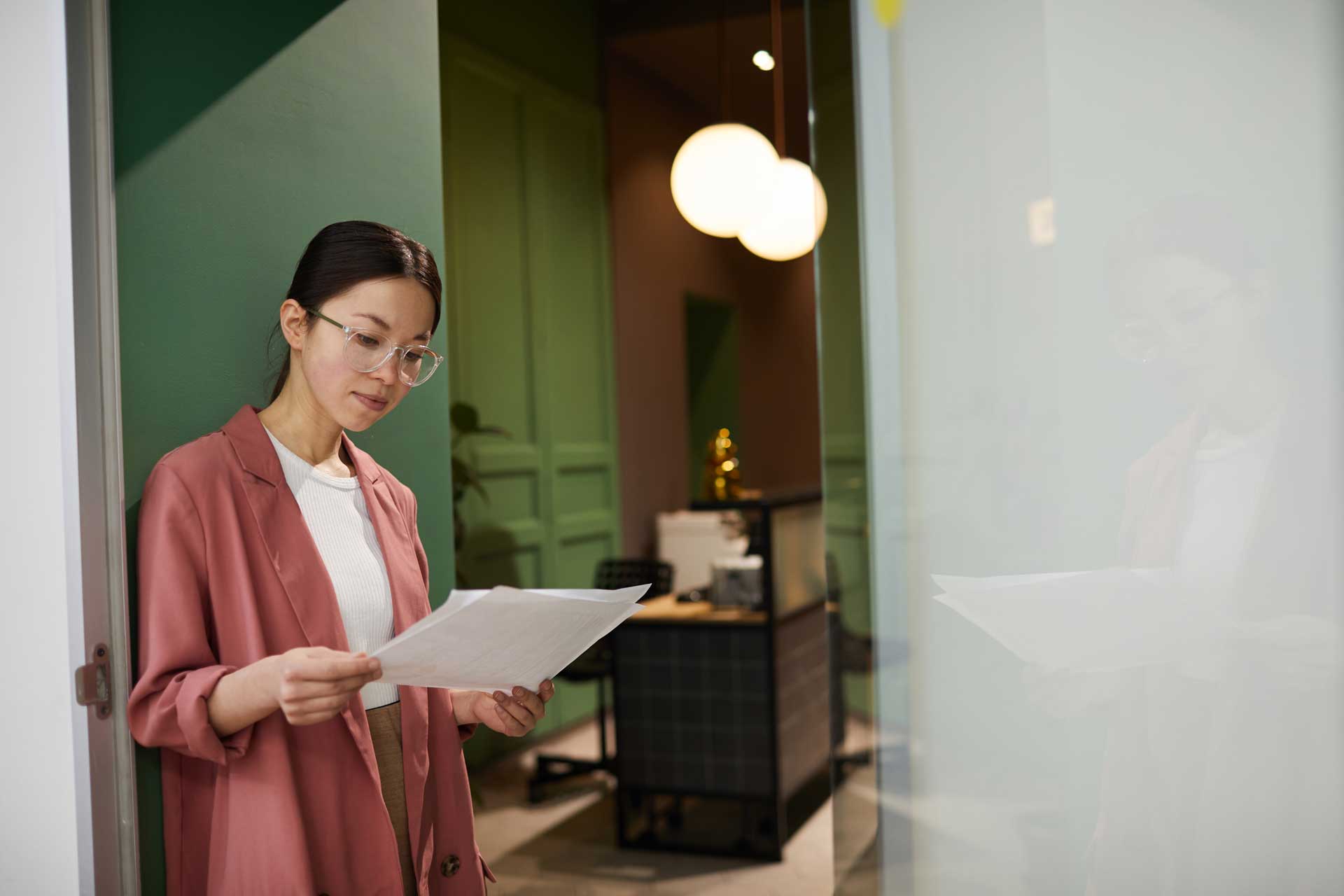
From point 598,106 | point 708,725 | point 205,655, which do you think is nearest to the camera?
point 205,655

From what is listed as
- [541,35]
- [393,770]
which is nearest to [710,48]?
[541,35]

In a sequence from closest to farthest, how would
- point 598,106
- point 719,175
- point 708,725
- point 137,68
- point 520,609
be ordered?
point 520,609
point 137,68
point 708,725
point 719,175
point 598,106

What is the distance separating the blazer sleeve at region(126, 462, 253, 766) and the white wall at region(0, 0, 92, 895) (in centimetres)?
20

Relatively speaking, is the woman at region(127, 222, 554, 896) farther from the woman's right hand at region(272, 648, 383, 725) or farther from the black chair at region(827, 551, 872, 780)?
the black chair at region(827, 551, 872, 780)

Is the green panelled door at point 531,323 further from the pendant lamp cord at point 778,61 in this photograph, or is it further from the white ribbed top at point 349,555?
the white ribbed top at point 349,555

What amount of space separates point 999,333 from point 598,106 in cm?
516

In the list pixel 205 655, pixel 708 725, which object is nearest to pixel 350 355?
pixel 205 655

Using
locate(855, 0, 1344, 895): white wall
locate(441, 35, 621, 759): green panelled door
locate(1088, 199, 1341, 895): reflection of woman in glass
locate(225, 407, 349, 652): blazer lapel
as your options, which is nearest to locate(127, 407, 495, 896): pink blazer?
locate(225, 407, 349, 652): blazer lapel

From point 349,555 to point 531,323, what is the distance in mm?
3875

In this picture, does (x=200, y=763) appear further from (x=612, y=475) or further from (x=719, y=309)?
(x=719, y=309)

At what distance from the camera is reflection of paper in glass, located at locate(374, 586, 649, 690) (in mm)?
1080

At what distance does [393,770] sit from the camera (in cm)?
147

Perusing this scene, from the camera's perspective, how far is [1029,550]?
1.19 metres

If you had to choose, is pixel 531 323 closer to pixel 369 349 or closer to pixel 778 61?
pixel 778 61
